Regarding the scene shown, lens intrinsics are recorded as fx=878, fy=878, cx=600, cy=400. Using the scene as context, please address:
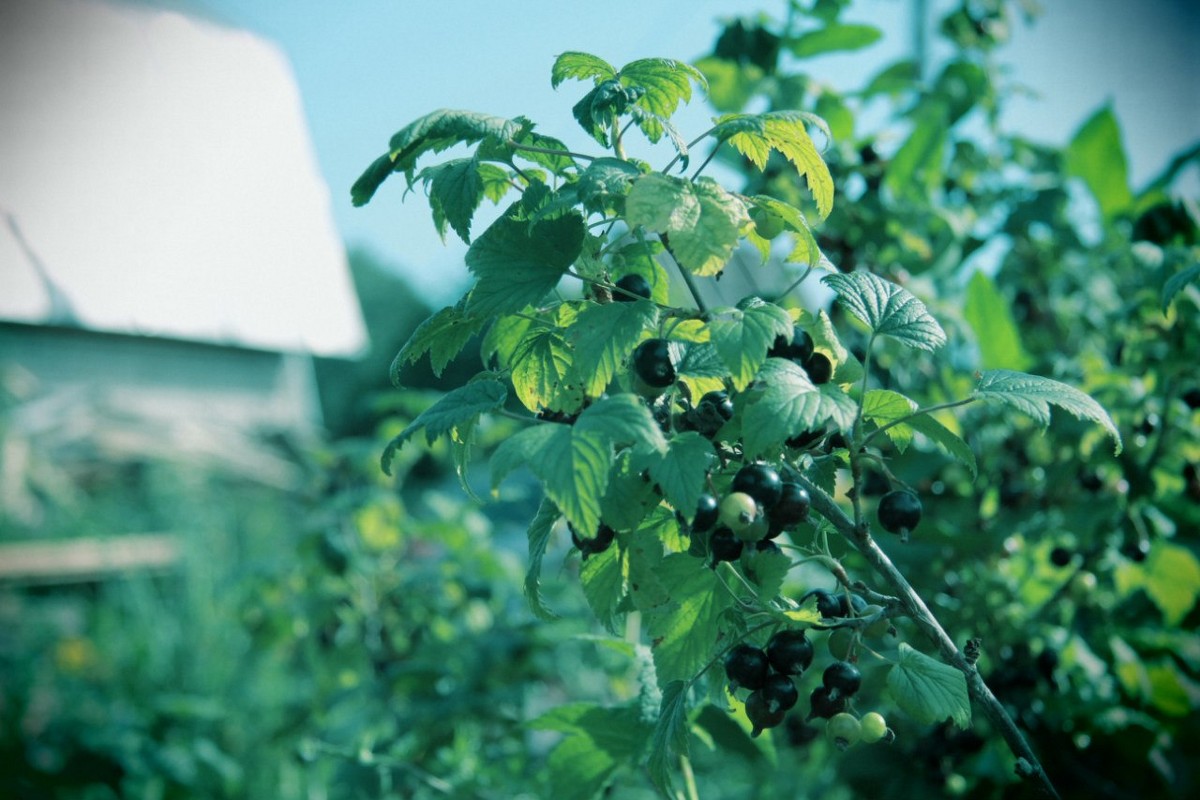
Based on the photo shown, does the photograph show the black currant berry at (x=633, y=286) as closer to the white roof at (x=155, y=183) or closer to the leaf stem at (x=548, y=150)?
the leaf stem at (x=548, y=150)

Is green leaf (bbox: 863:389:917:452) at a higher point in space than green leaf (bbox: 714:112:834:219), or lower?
lower

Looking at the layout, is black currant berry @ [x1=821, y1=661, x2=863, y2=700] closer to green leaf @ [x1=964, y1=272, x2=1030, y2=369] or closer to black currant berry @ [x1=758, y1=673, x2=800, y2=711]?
black currant berry @ [x1=758, y1=673, x2=800, y2=711]

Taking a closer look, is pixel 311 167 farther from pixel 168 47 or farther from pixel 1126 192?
pixel 1126 192

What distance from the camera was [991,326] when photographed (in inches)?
58.0

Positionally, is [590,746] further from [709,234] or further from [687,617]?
[709,234]

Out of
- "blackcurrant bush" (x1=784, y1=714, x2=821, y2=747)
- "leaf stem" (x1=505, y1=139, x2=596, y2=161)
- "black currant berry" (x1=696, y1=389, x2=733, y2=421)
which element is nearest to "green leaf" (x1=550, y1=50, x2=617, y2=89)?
"leaf stem" (x1=505, y1=139, x2=596, y2=161)

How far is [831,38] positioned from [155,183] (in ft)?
4.01

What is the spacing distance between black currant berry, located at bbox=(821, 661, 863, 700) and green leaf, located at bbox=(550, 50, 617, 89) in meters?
0.49

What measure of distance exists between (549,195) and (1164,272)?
0.89 meters

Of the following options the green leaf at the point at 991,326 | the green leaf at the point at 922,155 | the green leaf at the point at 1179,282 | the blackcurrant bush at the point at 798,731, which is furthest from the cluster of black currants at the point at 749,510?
the green leaf at the point at 922,155

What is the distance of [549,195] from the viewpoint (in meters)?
0.71

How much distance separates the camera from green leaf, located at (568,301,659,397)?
1.98ft

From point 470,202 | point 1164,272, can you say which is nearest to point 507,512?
point 1164,272

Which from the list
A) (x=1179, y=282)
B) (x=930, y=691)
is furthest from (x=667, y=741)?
(x=1179, y=282)
